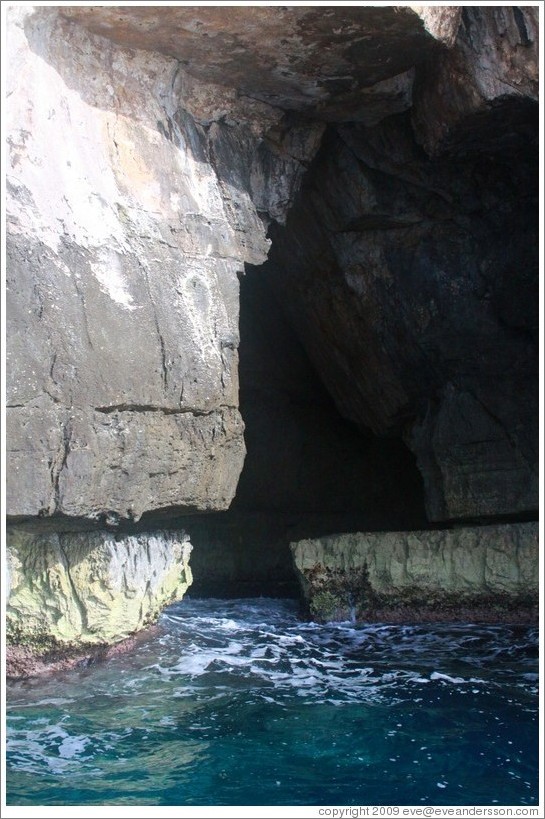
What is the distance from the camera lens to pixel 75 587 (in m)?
5.26

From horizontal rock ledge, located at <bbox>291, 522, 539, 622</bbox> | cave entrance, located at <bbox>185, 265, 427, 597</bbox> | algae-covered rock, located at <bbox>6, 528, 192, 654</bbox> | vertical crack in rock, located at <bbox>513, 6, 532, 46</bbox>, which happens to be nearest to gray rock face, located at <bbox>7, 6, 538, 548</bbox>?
vertical crack in rock, located at <bbox>513, 6, 532, 46</bbox>

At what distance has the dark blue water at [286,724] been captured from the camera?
3654mm

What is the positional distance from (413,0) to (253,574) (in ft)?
23.6

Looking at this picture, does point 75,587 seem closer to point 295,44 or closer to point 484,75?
point 295,44

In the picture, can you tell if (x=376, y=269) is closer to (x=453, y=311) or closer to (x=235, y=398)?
(x=453, y=311)

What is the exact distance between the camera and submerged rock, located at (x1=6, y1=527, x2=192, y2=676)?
16.8 ft

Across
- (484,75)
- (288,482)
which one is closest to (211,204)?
(484,75)

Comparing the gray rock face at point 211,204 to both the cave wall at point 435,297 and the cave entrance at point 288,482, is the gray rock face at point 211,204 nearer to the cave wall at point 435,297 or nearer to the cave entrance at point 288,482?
the cave wall at point 435,297

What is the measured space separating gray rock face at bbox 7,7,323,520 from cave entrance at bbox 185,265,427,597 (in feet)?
14.6

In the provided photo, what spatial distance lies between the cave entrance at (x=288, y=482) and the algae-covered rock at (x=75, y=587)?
4562 millimetres

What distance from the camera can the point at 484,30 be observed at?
560 cm

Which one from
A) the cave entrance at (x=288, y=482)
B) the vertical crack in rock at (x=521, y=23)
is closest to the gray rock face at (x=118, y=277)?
the vertical crack in rock at (x=521, y=23)

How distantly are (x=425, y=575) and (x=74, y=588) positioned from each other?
10.4 feet

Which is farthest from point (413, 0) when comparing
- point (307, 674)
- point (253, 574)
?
point (253, 574)
